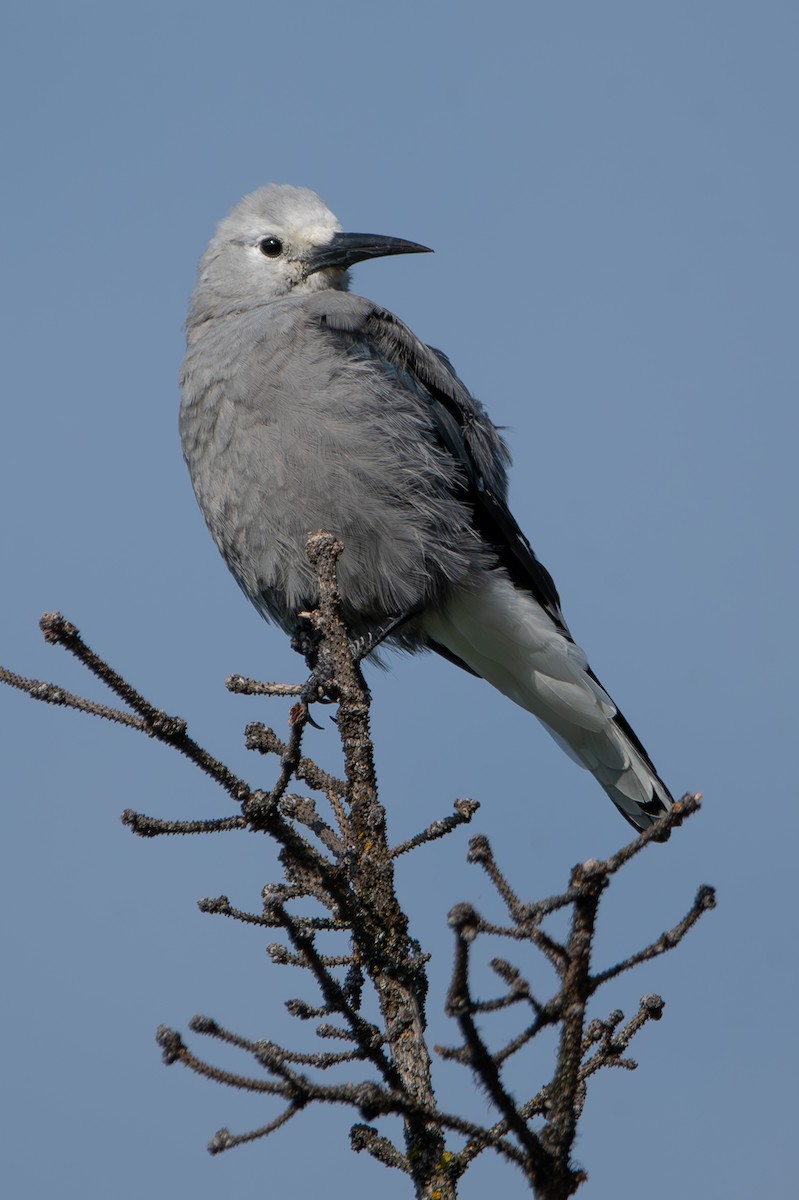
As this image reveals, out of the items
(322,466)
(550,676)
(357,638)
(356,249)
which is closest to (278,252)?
(356,249)

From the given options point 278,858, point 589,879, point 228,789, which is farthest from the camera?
point 278,858

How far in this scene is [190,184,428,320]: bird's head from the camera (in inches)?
212

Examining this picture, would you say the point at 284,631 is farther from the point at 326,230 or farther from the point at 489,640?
the point at 326,230

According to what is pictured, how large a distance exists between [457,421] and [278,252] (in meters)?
1.23

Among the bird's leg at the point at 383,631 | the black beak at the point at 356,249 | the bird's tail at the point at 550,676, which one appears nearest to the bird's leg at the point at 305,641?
the bird's leg at the point at 383,631

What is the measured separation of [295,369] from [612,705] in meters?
1.84

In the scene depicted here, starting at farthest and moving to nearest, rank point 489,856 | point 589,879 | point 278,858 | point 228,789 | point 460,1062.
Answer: point 278,858 < point 228,789 < point 489,856 < point 460,1062 < point 589,879

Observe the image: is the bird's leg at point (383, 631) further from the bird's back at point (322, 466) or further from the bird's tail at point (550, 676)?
the bird's tail at point (550, 676)

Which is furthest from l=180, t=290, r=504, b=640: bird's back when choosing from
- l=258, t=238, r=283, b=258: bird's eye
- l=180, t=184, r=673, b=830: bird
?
l=258, t=238, r=283, b=258: bird's eye

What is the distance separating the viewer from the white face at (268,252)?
17.8 feet

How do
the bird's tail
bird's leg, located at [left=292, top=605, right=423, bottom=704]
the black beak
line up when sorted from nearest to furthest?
bird's leg, located at [left=292, top=605, right=423, bottom=704]
the bird's tail
the black beak

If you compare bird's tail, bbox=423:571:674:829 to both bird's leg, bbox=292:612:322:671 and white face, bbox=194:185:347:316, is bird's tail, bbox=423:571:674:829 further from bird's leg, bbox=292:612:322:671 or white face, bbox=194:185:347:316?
white face, bbox=194:185:347:316

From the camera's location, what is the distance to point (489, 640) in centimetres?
504

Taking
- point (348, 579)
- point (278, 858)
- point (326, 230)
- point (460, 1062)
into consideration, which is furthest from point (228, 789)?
point (326, 230)
